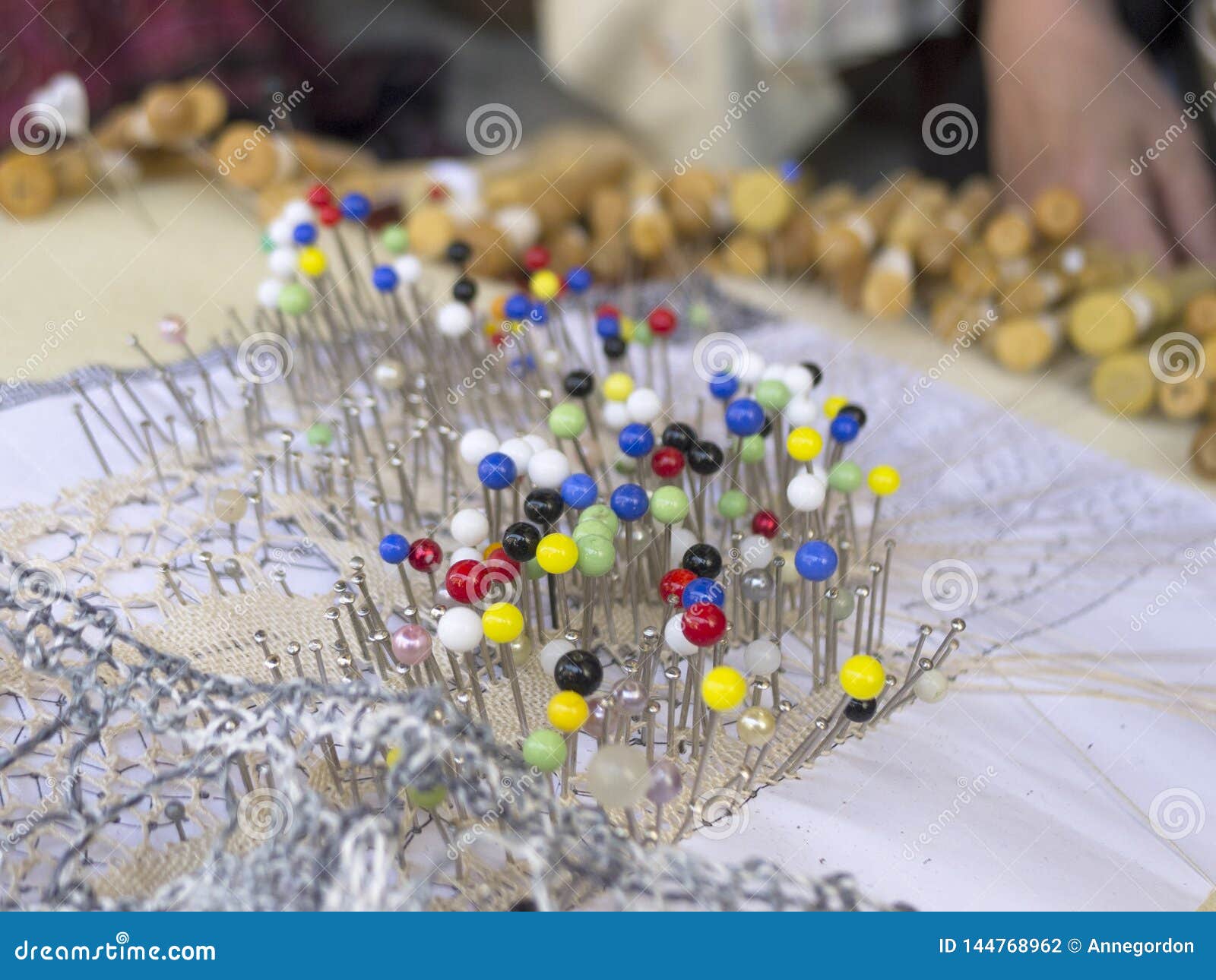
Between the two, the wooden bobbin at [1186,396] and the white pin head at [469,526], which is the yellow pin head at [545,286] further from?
the wooden bobbin at [1186,396]

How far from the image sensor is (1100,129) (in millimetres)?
1560

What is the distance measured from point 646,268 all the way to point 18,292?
87 cm

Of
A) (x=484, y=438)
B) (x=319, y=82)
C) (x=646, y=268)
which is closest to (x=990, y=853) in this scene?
(x=484, y=438)

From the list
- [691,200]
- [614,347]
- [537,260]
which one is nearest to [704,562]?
[614,347]

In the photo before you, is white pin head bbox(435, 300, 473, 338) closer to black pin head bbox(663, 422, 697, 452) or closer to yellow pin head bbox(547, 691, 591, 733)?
black pin head bbox(663, 422, 697, 452)

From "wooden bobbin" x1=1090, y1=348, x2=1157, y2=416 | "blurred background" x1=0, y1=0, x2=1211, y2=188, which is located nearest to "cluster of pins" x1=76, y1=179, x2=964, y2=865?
"wooden bobbin" x1=1090, y1=348, x2=1157, y2=416

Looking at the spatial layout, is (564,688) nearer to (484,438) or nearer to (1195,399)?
(484,438)

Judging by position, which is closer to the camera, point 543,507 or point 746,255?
point 543,507

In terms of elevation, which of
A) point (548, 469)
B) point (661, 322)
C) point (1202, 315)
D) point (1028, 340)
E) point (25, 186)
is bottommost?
point (25, 186)

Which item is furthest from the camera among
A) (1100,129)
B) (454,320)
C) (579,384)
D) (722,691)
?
(1100,129)

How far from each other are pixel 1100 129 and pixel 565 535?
3.78ft

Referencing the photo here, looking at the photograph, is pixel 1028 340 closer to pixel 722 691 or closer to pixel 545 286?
pixel 545 286

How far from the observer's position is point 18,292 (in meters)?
1.26

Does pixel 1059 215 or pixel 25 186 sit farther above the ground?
pixel 1059 215
